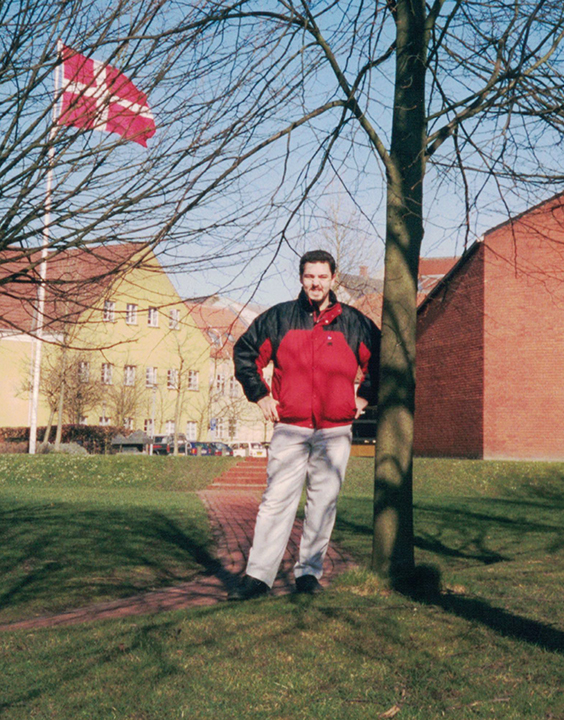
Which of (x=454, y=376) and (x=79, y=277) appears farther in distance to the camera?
(x=454, y=376)

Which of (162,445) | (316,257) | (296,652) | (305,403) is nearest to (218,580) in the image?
(305,403)

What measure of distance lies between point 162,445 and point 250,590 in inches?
1558

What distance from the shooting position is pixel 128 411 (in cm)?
4441

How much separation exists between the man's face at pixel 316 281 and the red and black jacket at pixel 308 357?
8 centimetres

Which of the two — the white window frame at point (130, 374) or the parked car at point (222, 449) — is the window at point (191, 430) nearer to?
the white window frame at point (130, 374)

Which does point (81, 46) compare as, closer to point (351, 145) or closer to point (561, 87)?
point (351, 145)

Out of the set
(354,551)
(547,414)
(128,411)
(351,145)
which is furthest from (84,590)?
(128,411)

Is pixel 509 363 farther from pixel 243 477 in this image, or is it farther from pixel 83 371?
pixel 83 371

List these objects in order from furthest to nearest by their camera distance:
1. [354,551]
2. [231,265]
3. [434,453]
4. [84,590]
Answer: [434,453]
[354,551]
[84,590]
[231,265]

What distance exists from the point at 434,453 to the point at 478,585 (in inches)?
876

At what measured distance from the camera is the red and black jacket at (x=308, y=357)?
4.83 meters

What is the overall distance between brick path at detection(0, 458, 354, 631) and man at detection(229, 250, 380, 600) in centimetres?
68

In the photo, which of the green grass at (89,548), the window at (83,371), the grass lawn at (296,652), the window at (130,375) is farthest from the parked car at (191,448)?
the grass lawn at (296,652)

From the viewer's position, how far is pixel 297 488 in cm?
499
